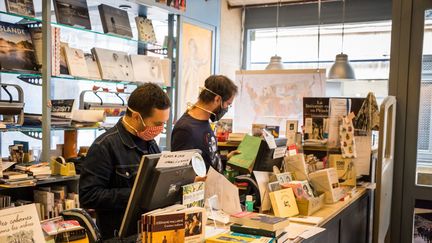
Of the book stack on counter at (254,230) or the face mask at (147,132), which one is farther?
the face mask at (147,132)

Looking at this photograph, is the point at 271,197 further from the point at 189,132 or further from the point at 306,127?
the point at 306,127

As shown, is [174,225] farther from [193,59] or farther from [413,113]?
[193,59]

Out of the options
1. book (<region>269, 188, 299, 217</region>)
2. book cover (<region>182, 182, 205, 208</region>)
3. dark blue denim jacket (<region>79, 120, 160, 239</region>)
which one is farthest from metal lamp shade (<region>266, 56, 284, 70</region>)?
book cover (<region>182, 182, 205, 208</region>)

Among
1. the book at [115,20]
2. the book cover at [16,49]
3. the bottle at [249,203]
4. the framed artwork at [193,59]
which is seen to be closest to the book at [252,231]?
the bottle at [249,203]

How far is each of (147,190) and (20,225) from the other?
1.50ft

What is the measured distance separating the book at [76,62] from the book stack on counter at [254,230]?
2225 millimetres

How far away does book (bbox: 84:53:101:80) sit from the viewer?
13.2 ft

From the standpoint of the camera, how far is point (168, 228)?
5.34 feet

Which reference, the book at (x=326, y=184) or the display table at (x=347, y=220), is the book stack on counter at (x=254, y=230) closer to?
the display table at (x=347, y=220)

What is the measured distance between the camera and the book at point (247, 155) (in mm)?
2877

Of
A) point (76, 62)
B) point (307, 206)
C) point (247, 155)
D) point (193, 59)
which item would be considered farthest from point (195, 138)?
point (193, 59)

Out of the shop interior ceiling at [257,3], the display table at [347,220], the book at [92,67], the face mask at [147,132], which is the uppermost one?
the shop interior ceiling at [257,3]

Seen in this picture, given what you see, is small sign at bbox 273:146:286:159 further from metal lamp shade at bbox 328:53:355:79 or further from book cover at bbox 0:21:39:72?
metal lamp shade at bbox 328:53:355:79

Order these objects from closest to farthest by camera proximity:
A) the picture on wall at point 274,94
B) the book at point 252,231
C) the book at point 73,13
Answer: the book at point 252,231, the book at point 73,13, the picture on wall at point 274,94
